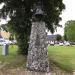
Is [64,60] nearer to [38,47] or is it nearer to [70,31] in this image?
[38,47]

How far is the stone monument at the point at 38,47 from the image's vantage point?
2378cm

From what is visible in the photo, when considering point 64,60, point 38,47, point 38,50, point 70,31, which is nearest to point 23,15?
point 64,60

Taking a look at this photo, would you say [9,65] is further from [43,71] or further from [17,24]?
[17,24]

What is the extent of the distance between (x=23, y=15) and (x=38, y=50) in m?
7.84

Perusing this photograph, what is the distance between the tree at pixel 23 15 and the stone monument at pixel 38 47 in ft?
13.8

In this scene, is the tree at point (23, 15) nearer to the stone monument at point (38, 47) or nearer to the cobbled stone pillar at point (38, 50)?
the stone monument at point (38, 47)

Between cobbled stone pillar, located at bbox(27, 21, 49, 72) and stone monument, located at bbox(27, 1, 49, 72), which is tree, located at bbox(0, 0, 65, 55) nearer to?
stone monument, located at bbox(27, 1, 49, 72)

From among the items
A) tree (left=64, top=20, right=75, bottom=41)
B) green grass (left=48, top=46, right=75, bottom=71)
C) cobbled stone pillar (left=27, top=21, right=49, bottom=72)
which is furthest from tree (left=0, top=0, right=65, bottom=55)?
tree (left=64, top=20, right=75, bottom=41)

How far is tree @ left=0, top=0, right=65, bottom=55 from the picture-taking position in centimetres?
3033

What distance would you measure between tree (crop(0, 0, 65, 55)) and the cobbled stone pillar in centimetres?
448

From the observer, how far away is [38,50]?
2391 cm

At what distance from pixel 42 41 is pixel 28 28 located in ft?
26.8

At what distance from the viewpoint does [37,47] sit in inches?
943

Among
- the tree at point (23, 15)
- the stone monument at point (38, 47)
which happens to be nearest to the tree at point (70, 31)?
the tree at point (23, 15)
